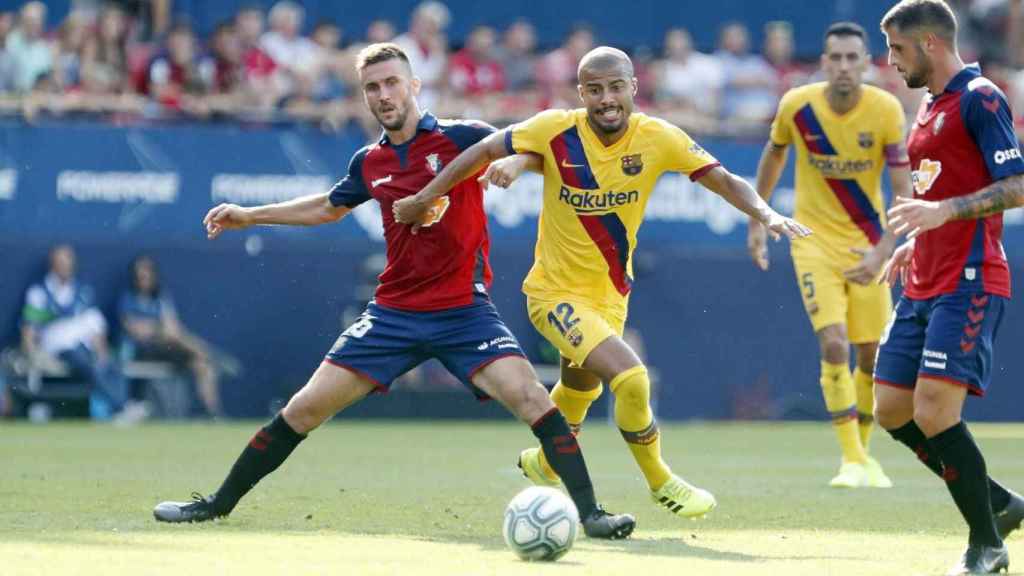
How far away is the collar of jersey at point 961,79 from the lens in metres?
7.62

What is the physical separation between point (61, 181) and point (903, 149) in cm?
991

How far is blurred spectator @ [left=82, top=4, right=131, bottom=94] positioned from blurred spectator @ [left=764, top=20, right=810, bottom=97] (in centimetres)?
758

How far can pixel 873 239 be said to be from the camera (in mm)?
12328

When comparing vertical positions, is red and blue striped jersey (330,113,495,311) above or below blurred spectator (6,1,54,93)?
below

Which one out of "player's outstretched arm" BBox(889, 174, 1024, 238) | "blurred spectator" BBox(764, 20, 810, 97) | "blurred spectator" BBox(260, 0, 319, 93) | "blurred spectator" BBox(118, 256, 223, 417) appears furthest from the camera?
"blurred spectator" BBox(764, 20, 810, 97)

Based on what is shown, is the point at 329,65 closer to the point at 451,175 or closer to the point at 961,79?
the point at 451,175

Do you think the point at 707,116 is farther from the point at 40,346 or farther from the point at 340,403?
the point at 340,403

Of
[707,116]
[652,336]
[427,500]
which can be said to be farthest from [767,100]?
[427,500]

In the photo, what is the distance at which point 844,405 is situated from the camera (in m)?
12.0

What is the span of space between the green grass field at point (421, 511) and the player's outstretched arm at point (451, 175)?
5.02 ft

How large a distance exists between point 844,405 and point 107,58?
34.7 feet

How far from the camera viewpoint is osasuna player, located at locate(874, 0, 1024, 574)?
7.34m

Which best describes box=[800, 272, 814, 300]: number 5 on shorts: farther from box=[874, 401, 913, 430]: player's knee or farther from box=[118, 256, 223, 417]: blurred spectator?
box=[118, 256, 223, 417]: blurred spectator

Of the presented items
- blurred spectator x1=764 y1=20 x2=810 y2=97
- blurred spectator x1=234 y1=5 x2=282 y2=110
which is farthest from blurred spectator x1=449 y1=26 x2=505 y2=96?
blurred spectator x1=764 y1=20 x2=810 y2=97
